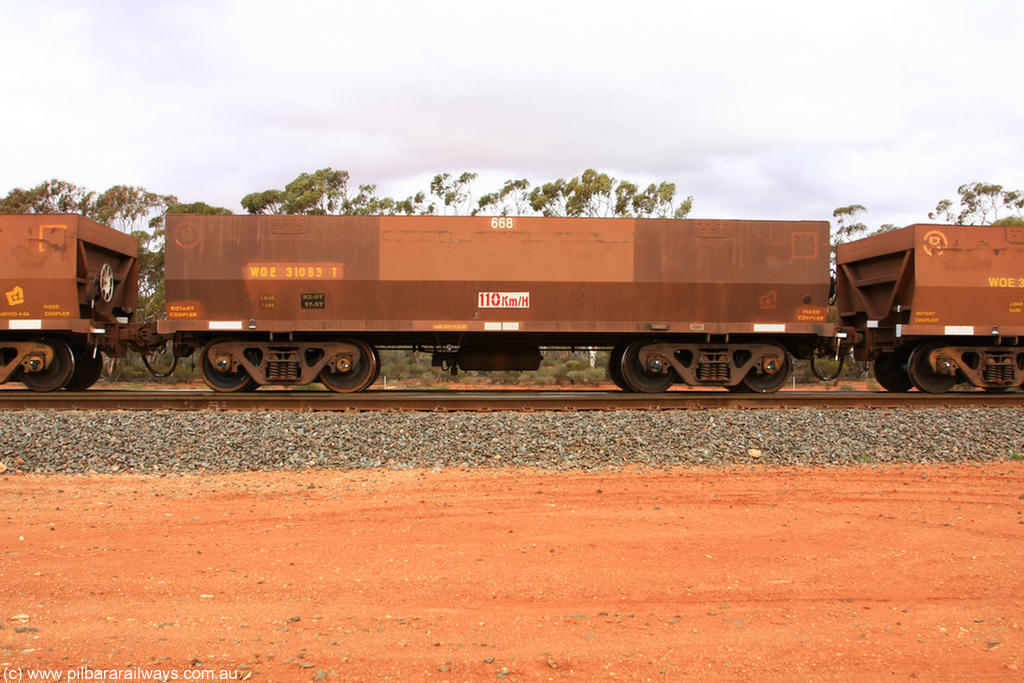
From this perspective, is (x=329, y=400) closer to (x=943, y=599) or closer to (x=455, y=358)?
(x=455, y=358)

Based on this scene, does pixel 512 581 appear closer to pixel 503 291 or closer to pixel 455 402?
pixel 455 402

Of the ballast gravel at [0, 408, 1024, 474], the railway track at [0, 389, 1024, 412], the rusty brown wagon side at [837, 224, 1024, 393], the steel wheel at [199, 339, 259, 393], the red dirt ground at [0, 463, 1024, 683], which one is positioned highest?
Answer: the rusty brown wagon side at [837, 224, 1024, 393]

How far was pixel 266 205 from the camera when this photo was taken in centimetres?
3259

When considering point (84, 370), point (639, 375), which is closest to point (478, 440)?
point (639, 375)

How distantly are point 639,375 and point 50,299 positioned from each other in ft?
33.3

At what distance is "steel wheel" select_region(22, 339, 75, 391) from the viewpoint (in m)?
11.4

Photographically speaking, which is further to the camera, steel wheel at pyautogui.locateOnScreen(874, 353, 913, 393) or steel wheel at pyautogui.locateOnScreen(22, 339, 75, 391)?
steel wheel at pyautogui.locateOnScreen(874, 353, 913, 393)

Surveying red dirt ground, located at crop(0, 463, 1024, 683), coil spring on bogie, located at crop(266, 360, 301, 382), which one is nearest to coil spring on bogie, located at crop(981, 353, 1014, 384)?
red dirt ground, located at crop(0, 463, 1024, 683)

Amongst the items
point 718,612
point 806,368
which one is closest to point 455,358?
point 718,612

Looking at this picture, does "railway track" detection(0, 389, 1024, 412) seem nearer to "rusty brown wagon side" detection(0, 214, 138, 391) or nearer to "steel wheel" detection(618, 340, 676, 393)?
"rusty brown wagon side" detection(0, 214, 138, 391)

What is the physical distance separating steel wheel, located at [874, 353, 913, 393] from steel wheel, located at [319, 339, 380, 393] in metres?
9.93

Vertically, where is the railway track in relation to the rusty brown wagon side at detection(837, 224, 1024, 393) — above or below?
below

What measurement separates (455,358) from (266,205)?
2428 cm

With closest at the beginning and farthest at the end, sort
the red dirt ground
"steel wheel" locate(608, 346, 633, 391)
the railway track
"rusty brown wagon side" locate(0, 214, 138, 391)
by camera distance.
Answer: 1. the red dirt ground
2. the railway track
3. "rusty brown wagon side" locate(0, 214, 138, 391)
4. "steel wheel" locate(608, 346, 633, 391)
